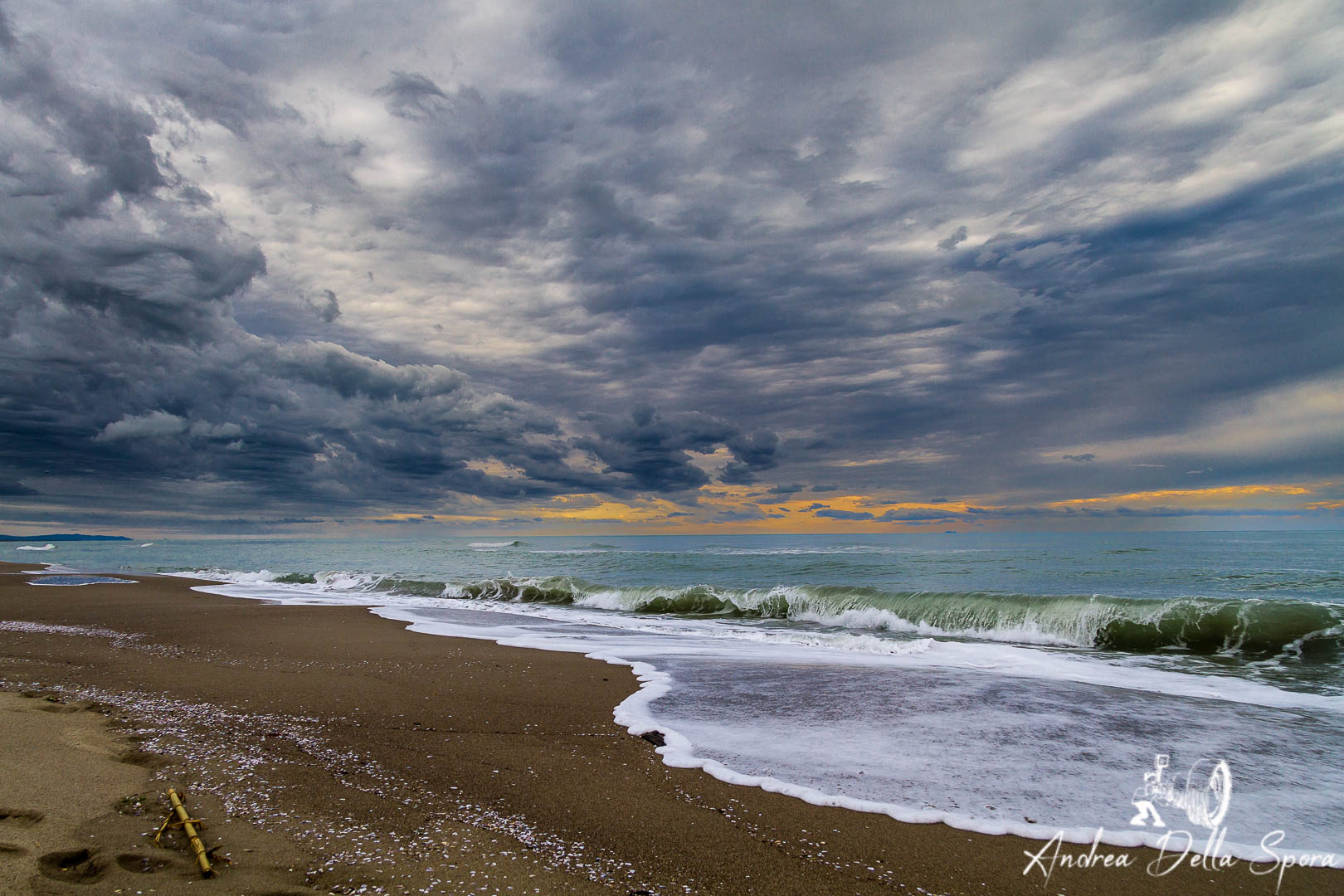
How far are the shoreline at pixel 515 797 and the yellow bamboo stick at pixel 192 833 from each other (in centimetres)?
28

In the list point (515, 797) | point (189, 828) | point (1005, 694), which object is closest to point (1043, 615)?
point (1005, 694)

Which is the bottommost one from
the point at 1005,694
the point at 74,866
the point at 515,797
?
the point at 1005,694

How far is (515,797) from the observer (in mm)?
3771

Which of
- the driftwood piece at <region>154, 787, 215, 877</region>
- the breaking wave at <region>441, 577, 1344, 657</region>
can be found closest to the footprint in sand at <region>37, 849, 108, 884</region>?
the driftwood piece at <region>154, 787, 215, 877</region>

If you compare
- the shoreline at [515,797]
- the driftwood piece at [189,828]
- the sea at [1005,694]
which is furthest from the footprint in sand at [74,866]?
the sea at [1005,694]

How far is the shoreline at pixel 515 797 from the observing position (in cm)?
295

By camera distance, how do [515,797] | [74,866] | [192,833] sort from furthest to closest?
1. [515,797]
2. [192,833]
3. [74,866]

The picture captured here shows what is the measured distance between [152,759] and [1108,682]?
9.77 m

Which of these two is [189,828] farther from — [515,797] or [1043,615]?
[1043,615]

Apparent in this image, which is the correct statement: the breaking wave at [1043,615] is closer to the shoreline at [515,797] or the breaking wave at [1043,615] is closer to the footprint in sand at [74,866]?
the shoreline at [515,797]

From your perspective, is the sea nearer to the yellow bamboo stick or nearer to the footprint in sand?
the yellow bamboo stick

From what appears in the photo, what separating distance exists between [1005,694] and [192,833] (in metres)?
7.33

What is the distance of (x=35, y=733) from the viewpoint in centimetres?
434

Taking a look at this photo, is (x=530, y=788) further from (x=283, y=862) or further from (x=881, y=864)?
(x=881, y=864)
